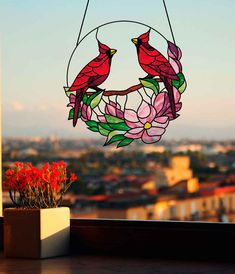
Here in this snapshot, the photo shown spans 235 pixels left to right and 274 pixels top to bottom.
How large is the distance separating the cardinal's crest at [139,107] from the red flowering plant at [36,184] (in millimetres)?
536

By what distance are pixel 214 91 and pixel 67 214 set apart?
10.3 feet

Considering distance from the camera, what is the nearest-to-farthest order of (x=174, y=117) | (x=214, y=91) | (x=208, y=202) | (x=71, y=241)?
(x=174, y=117) < (x=71, y=241) < (x=208, y=202) < (x=214, y=91)

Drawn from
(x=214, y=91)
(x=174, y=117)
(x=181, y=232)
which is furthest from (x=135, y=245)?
(x=214, y=91)

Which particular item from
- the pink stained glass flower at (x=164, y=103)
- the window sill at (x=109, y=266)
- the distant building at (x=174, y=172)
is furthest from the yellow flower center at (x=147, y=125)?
the distant building at (x=174, y=172)

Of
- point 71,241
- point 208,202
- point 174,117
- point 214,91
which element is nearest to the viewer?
point 174,117

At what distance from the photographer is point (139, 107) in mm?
8484

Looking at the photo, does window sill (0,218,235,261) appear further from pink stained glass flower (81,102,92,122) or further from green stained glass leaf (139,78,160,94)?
green stained glass leaf (139,78,160,94)

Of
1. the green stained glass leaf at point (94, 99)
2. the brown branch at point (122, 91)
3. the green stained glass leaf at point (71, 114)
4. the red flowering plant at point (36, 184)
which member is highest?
the brown branch at point (122, 91)

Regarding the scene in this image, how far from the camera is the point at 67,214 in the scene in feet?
28.5

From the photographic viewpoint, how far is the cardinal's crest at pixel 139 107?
27.5 ft

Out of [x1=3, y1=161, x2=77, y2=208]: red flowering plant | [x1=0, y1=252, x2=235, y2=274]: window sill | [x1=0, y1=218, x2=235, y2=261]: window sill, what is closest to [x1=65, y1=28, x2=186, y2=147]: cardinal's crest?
[x1=3, y1=161, x2=77, y2=208]: red flowering plant

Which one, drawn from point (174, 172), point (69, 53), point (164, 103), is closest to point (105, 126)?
point (164, 103)

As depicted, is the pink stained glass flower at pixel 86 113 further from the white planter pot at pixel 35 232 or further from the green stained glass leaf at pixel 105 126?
the white planter pot at pixel 35 232

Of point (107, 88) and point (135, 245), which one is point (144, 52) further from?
point (135, 245)
